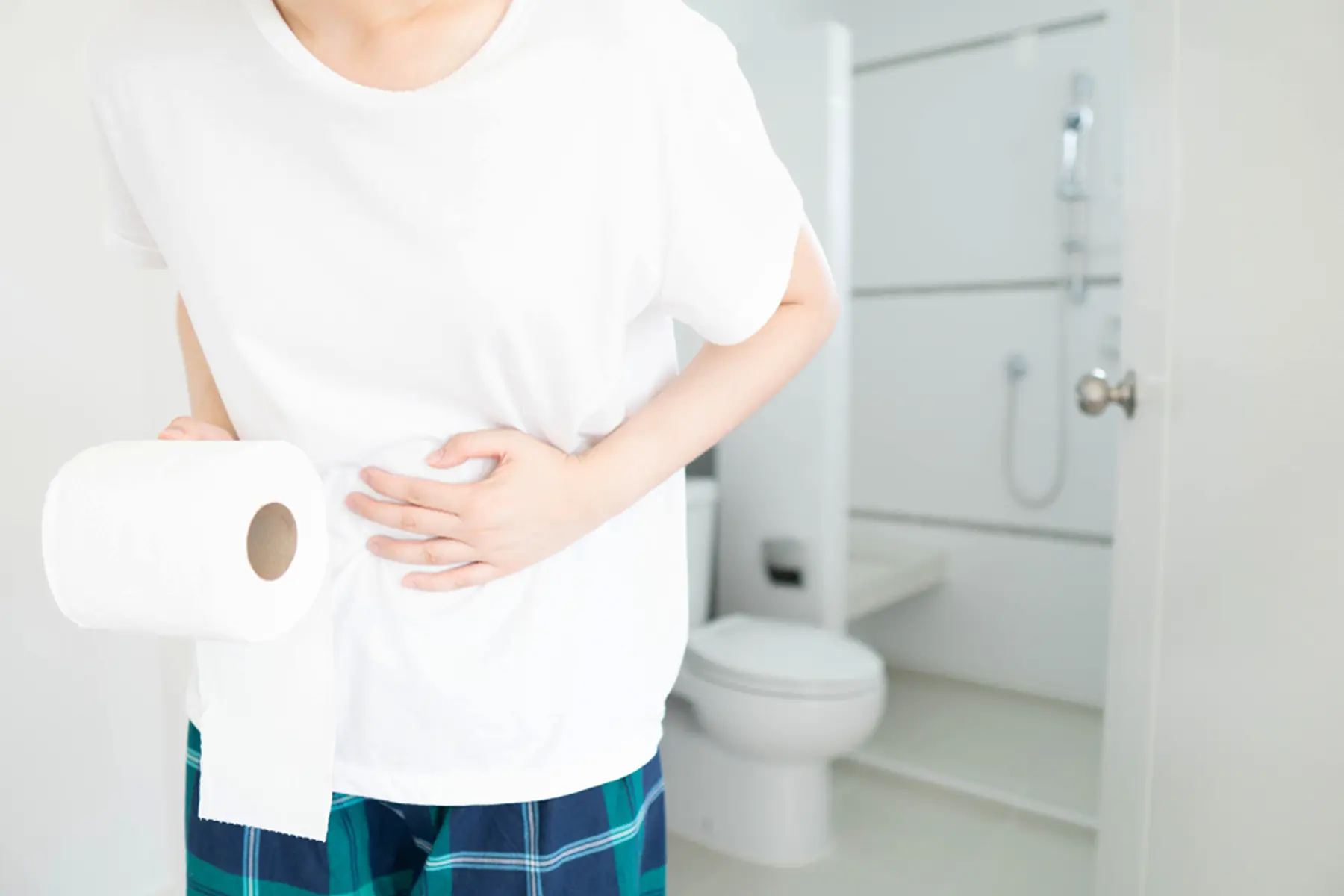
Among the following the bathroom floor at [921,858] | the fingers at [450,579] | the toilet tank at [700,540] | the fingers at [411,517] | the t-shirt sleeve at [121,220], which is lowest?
the bathroom floor at [921,858]

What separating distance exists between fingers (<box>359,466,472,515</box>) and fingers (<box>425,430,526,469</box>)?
0.01m

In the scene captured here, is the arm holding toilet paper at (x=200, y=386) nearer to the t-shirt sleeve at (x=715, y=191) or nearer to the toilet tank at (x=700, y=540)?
the t-shirt sleeve at (x=715, y=191)

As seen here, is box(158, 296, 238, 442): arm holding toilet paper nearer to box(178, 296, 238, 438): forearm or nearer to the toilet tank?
box(178, 296, 238, 438): forearm

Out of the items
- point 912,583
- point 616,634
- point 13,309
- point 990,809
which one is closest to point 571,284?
point 616,634

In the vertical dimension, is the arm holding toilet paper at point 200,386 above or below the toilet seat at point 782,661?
above

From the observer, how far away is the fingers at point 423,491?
606 millimetres

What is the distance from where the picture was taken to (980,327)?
2.72 meters

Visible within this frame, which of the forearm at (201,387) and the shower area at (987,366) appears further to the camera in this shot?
the shower area at (987,366)

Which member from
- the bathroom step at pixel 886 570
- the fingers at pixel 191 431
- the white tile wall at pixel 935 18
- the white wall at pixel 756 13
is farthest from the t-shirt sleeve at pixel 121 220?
the white tile wall at pixel 935 18

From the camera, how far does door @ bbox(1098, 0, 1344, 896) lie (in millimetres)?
918

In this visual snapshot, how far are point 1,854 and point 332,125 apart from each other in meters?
1.23

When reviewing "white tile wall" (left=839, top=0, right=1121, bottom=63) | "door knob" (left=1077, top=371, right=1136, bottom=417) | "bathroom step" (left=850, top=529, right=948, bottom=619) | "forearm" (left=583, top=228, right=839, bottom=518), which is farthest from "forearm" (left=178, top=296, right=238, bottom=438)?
"white tile wall" (left=839, top=0, right=1121, bottom=63)

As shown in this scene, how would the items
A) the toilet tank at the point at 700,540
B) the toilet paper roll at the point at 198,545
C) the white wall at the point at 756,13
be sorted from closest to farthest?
the toilet paper roll at the point at 198,545
the toilet tank at the point at 700,540
the white wall at the point at 756,13

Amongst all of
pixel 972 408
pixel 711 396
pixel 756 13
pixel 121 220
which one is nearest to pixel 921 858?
pixel 972 408
